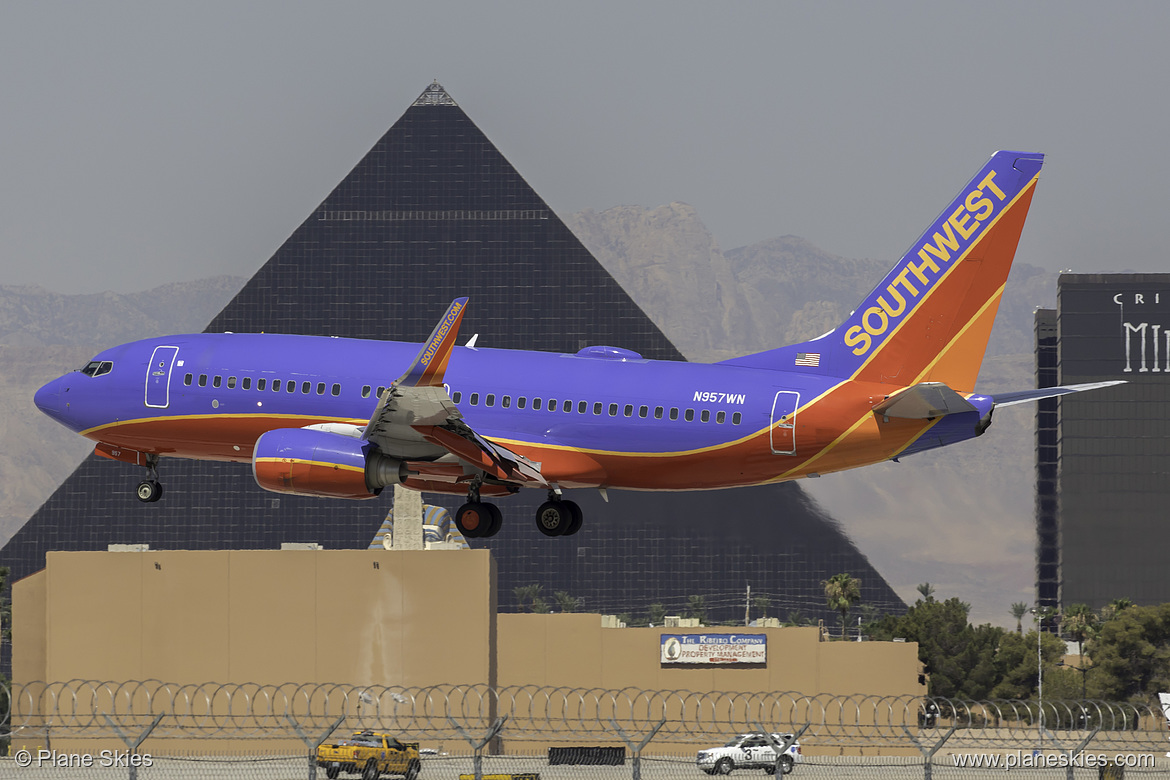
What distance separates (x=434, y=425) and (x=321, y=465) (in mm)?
3701

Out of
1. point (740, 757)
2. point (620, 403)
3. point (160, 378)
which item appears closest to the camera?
point (620, 403)

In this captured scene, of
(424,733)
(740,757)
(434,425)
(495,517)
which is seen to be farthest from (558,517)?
(424,733)

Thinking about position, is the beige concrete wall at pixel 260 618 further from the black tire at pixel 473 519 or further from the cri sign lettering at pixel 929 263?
the cri sign lettering at pixel 929 263

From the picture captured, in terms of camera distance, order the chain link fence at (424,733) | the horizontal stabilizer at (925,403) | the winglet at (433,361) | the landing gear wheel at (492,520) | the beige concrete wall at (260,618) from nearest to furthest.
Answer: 1. the winglet at (433,361)
2. the horizontal stabilizer at (925,403)
3. the landing gear wheel at (492,520)
4. the chain link fence at (424,733)
5. the beige concrete wall at (260,618)

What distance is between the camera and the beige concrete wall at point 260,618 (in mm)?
97188

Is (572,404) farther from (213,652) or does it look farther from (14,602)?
(14,602)

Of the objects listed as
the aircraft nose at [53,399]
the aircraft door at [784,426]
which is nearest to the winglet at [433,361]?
the aircraft door at [784,426]

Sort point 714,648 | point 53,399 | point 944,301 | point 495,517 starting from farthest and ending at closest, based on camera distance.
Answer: point 714,648
point 53,399
point 495,517
point 944,301

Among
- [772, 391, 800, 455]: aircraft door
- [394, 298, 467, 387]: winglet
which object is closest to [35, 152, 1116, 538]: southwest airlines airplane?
[772, 391, 800, 455]: aircraft door

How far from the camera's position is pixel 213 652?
97750 mm

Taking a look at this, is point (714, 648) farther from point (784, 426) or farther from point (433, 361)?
point (433, 361)

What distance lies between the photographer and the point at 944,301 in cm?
5222

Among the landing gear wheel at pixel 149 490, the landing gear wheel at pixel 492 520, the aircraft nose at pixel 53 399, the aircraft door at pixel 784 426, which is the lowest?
the landing gear wheel at pixel 492 520

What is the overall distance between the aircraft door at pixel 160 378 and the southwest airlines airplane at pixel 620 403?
0.07 m
